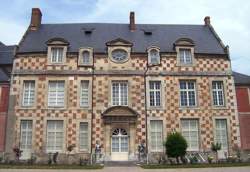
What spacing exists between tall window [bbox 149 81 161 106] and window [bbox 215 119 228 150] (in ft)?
13.9

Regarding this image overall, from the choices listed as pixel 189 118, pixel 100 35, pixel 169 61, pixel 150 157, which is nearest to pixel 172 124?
pixel 189 118

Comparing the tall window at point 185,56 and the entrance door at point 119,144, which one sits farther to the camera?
the tall window at point 185,56

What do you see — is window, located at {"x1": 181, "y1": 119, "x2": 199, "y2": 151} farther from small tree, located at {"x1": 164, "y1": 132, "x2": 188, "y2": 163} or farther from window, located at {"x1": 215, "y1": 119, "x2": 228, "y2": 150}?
small tree, located at {"x1": 164, "y1": 132, "x2": 188, "y2": 163}

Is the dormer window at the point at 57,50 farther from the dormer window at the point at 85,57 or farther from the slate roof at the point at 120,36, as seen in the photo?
the dormer window at the point at 85,57

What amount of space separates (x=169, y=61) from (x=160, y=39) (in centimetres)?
265

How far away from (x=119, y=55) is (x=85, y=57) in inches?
94.0

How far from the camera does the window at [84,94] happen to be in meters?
21.1

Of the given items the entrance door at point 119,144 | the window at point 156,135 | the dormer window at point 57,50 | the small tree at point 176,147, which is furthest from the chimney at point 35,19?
the small tree at point 176,147

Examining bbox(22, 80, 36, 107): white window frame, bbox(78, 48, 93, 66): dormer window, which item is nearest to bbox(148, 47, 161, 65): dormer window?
bbox(78, 48, 93, 66): dormer window

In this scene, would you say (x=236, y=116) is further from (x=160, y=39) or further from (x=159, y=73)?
(x=160, y=39)

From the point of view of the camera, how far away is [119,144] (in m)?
20.5

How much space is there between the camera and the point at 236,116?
841 inches

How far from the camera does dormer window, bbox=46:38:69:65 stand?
21.7 meters

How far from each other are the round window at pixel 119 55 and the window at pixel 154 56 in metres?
1.75
